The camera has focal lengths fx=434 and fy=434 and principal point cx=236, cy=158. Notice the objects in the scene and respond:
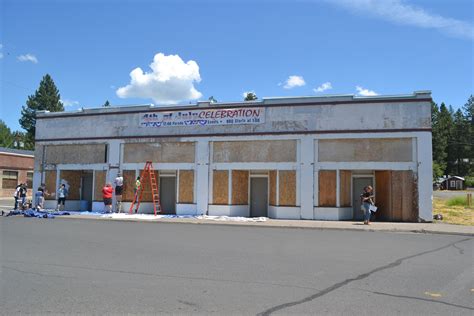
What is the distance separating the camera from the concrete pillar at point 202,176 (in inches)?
872

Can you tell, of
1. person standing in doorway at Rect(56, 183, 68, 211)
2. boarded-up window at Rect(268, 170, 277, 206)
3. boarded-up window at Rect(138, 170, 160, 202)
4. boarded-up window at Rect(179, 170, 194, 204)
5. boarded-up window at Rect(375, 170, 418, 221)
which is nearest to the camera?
boarded-up window at Rect(375, 170, 418, 221)

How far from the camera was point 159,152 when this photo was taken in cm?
2334

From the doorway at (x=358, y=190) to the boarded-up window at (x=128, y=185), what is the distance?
38.1 ft

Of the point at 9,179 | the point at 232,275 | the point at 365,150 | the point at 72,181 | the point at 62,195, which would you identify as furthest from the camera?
the point at 9,179

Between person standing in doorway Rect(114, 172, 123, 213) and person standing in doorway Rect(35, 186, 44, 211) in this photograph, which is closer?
person standing in doorway Rect(114, 172, 123, 213)

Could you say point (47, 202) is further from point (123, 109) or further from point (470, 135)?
point (470, 135)

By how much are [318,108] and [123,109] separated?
1073 centimetres

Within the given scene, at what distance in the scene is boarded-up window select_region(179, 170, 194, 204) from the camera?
22500 mm

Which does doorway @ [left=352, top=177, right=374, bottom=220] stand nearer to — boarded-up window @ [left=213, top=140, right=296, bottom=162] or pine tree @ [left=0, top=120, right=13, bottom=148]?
boarded-up window @ [left=213, top=140, right=296, bottom=162]

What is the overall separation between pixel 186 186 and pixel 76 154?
7.34 m

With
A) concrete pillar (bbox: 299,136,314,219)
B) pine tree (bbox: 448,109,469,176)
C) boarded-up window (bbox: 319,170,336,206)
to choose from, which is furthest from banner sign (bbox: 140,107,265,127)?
pine tree (bbox: 448,109,469,176)

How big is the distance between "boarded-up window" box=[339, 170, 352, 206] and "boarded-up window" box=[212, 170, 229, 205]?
560 cm

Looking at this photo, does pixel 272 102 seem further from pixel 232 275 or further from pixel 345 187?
pixel 232 275

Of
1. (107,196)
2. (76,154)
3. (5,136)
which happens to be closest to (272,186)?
(107,196)
